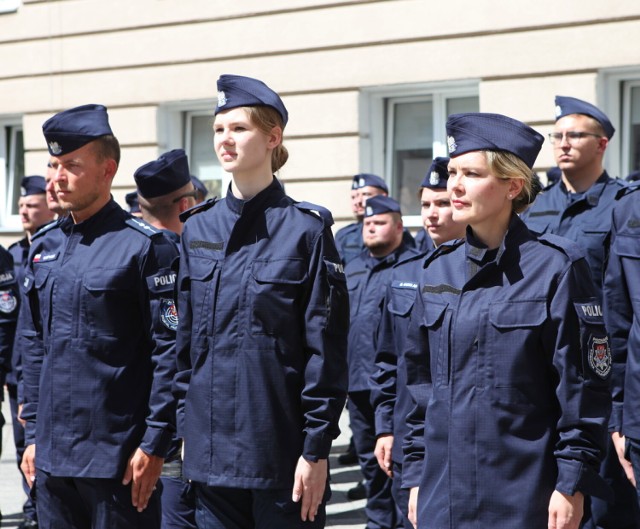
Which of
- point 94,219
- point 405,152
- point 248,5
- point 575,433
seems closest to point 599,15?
point 405,152

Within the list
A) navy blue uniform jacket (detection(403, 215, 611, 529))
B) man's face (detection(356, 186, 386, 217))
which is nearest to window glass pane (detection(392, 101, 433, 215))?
man's face (detection(356, 186, 386, 217))

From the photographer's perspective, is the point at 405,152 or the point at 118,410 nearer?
the point at 118,410

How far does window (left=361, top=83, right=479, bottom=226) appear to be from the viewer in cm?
1198

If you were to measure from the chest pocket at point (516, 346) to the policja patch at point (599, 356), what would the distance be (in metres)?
0.14

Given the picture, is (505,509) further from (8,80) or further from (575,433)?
(8,80)

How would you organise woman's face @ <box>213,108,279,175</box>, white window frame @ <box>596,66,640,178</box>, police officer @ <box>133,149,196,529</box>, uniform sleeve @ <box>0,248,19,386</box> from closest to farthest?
woman's face @ <box>213,108,279,175</box>, police officer @ <box>133,149,196,529</box>, uniform sleeve @ <box>0,248,19,386</box>, white window frame @ <box>596,66,640,178</box>

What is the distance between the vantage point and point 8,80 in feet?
48.4

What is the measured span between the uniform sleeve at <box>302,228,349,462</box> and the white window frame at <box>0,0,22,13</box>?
1128cm

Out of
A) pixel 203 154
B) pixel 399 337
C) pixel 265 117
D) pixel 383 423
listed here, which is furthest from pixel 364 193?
pixel 265 117

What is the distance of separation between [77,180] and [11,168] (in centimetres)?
1096

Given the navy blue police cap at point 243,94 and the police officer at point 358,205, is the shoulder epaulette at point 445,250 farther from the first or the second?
the police officer at point 358,205

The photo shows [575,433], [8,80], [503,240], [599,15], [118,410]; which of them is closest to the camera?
[575,433]

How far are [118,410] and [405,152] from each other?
26.3 ft

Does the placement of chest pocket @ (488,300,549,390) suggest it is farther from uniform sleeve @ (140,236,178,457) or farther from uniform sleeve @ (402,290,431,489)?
uniform sleeve @ (140,236,178,457)
